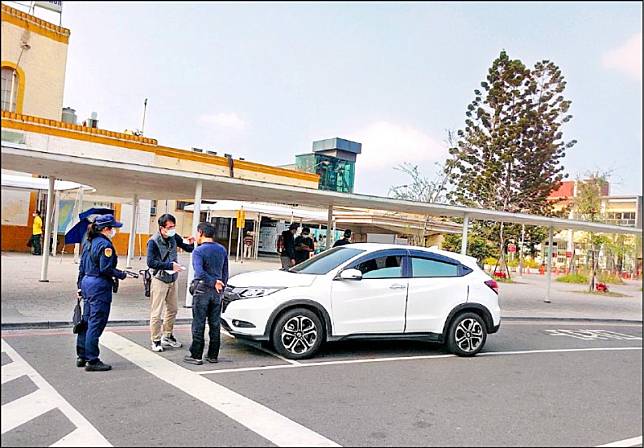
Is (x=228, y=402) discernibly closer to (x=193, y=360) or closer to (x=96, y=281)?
(x=193, y=360)

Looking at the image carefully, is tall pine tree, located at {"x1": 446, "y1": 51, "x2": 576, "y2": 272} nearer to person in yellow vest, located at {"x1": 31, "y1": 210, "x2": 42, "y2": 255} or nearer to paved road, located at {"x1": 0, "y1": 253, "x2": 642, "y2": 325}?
paved road, located at {"x1": 0, "y1": 253, "x2": 642, "y2": 325}

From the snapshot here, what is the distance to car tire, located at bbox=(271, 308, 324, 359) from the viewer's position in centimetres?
808

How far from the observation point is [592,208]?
3353cm

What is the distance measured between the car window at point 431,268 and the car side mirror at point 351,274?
1.03 meters

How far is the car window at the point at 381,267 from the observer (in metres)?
8.75

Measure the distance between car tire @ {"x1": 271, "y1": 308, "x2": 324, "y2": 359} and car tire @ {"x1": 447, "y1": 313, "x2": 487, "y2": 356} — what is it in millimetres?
2150

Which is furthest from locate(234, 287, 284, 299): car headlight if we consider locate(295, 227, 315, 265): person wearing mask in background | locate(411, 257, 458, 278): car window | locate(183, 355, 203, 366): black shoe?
locate(295, 227, 315, 265): person wearing mask in background

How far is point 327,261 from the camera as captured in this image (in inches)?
356

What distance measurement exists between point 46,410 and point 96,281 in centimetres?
165

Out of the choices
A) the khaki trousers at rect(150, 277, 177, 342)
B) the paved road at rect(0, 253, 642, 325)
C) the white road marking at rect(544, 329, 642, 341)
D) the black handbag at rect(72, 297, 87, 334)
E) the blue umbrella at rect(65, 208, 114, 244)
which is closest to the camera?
the black handbag at rect(72, 297, 87, 334)

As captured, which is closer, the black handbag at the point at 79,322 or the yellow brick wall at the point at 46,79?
the black handbag at the point at 79,322

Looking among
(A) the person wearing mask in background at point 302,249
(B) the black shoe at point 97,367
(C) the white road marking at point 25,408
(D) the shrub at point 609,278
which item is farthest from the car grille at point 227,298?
(D) the shrub at point 609,278

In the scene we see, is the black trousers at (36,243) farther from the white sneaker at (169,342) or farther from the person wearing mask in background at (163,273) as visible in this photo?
the person wearing mask in background at (163,273)

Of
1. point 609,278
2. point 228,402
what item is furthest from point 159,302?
point 609,278
